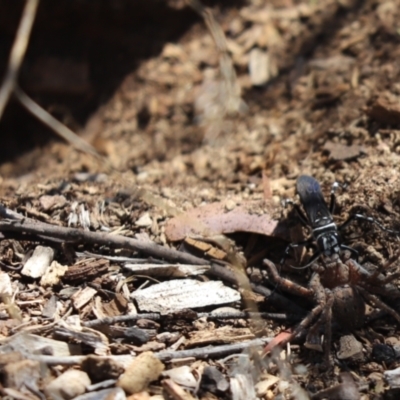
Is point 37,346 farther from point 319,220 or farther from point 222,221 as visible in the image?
point 319,220

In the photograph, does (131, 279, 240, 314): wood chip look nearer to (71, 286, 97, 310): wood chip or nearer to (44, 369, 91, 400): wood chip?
(71, 286, 97, 310): wood chip

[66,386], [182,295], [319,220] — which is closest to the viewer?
[66,386]

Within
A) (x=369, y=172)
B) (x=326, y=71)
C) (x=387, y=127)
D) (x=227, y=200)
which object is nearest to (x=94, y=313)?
(x=227, y=200)

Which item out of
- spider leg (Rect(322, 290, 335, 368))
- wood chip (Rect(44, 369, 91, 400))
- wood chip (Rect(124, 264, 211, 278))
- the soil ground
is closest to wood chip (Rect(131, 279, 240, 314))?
wood chip (Rect(124, 264, 211, 278))

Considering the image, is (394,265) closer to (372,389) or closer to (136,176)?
(372,389)

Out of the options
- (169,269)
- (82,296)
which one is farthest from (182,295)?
(82,296)

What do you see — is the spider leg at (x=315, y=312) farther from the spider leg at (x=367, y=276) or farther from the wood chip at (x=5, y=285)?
the wood chip at (x=5, y=285)
